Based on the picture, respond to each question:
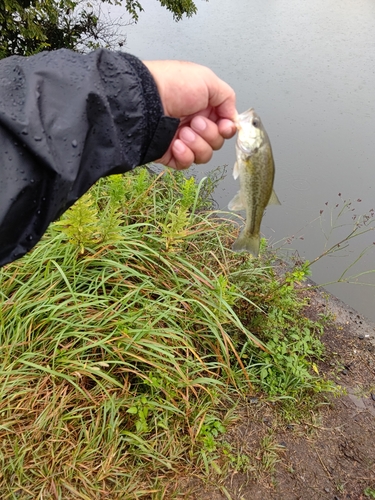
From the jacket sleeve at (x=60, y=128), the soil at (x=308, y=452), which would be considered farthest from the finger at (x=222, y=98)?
the soil at (x=308, y=452)

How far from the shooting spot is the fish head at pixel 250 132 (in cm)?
203

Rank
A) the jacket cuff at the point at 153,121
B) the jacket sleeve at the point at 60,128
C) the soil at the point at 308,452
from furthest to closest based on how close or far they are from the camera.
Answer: the soil at the point at 308,452
the jacket cuff at the point at 153,121
the jacket sleeve at the point at 60,128

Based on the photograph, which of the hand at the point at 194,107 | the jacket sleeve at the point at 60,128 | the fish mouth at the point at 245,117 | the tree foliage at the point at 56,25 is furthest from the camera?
A: the tree foliage at the point at 56,25

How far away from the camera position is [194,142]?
1.90m

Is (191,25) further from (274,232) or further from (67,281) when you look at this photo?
(67,281)

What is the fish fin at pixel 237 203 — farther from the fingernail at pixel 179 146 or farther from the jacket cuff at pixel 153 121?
the jacket cuff at pixel 153 121

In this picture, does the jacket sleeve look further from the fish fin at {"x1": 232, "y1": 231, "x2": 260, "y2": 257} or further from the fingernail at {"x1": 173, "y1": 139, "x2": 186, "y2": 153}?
the fish fin at {"x1": 232, "y1": 231, "x2": 260, "y2": 257}

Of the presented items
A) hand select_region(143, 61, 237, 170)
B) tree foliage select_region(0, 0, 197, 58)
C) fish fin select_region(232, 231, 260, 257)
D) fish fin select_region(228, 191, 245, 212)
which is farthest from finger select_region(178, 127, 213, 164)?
tree foliage select_region(0, 0, 197, 58)

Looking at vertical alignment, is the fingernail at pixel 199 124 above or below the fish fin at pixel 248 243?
above

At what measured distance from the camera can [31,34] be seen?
18.0 ft

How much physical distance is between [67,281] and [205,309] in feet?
2.93

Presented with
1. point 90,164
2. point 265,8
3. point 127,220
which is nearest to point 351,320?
point 127,220

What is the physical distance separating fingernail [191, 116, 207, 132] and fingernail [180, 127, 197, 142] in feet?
0.09

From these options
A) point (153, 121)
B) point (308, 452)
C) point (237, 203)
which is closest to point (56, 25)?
point (237, 203)
